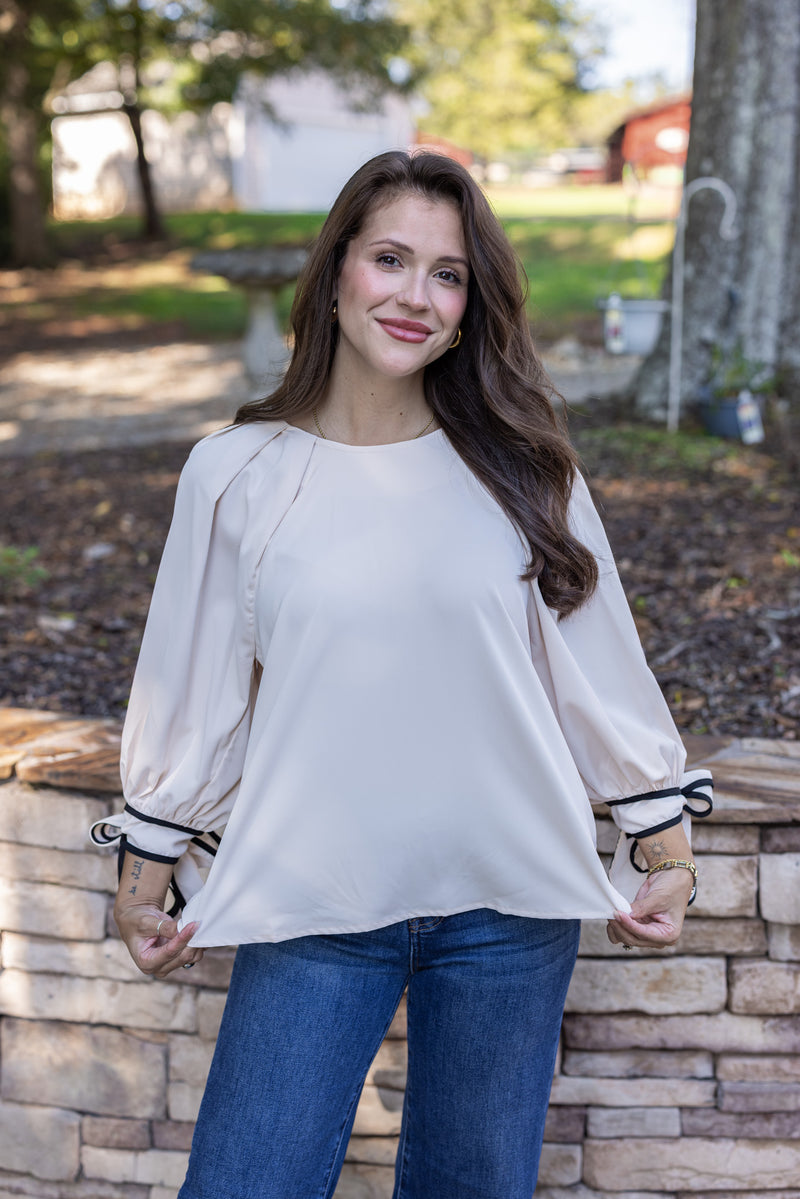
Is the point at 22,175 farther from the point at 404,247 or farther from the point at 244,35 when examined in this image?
the point at 404,247

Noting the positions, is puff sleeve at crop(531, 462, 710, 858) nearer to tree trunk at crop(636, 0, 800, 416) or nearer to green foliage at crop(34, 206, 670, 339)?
tree trunk at crop(636, 0, 800, 416)

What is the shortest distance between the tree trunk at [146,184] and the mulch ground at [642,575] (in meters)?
14.6

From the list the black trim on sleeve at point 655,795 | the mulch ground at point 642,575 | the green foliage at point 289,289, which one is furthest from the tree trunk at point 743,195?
the black trim on sleeve at point 655,795

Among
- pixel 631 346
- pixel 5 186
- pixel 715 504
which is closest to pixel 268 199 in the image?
pixel 5 186

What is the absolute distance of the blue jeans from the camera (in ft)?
5.28

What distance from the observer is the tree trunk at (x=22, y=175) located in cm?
1623

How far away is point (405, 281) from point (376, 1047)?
1.15 metres

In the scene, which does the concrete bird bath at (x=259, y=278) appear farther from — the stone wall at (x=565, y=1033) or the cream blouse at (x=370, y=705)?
the cream blouse at (x=370, y=705)

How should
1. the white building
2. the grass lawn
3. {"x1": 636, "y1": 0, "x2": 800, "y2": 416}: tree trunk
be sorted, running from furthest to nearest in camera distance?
the white building
the grass lawn
{"x1": 636, "y1": 0, "x2": 800, "y2": 416}: tree trunk

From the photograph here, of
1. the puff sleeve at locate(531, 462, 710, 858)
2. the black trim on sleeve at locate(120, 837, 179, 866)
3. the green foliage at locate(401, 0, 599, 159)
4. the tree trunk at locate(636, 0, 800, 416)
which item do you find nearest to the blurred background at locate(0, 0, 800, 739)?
the tree trunk at locate(636, 0, 800, 416)

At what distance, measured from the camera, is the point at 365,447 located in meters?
1.79

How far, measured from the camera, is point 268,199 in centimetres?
2650

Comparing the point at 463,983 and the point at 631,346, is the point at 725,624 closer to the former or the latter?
the point at 463,983

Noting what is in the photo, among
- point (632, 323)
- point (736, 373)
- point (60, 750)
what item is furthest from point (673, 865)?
point (632, 323)
